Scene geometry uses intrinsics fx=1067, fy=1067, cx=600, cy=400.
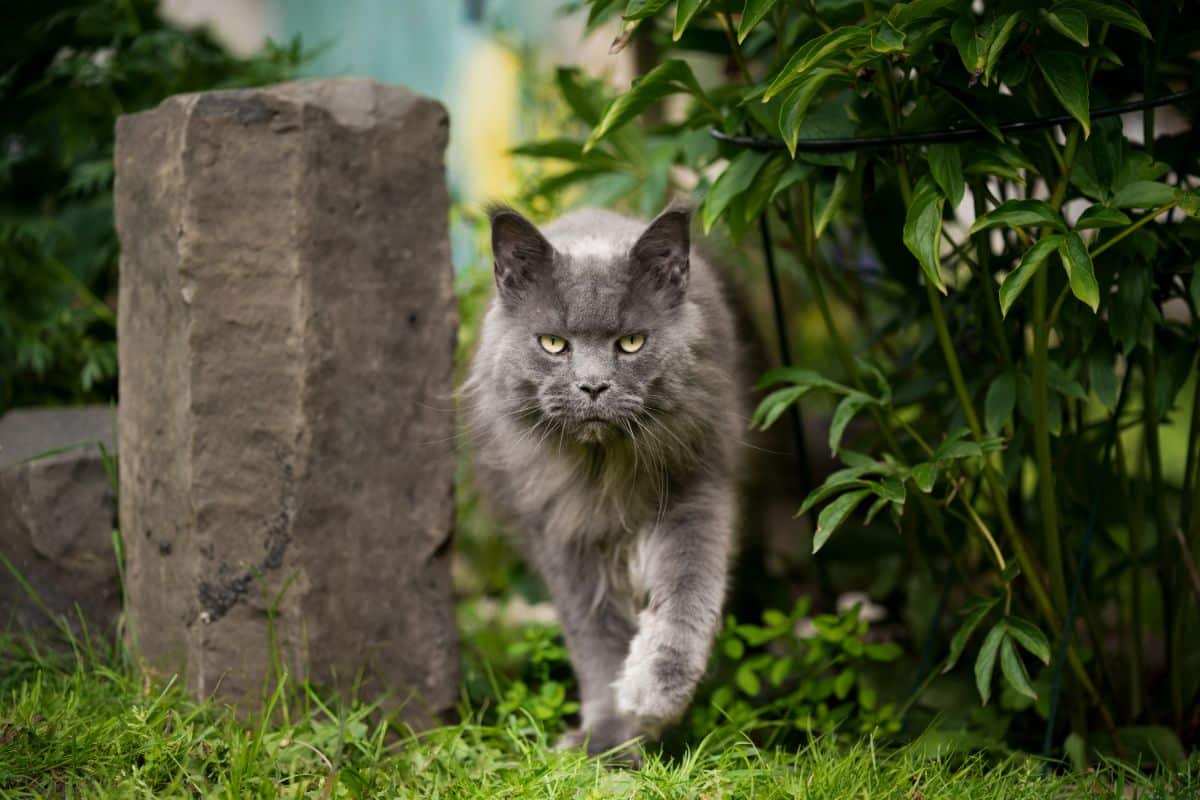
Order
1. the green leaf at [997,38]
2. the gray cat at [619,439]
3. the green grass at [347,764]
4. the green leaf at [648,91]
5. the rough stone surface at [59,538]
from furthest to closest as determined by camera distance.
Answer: the rough stone surface at [59,538], the gray cat at [619,439], the green leaf at [648,91], the green grass at [347,764], the green leaf at [997,38]

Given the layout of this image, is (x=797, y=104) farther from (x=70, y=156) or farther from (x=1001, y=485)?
(x=70, y=156)

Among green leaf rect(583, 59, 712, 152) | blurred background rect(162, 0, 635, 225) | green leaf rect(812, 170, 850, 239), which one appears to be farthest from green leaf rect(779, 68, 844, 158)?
blurred background rect(162, 0, 635, 225)

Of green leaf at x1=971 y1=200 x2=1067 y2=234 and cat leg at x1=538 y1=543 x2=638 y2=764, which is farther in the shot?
cat leg at x1=538 y1=543 x2=638 y2=764

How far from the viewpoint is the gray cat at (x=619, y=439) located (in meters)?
2.44

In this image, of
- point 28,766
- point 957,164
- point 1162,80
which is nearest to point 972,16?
point 957,164

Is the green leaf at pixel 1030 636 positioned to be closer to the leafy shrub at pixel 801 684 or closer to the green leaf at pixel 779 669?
the leafy shrub at pixel 801 684

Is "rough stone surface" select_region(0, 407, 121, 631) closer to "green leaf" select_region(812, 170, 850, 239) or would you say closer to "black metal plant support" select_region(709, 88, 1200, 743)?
"black metal plant support" select_region(709, 88, 1200, 743)

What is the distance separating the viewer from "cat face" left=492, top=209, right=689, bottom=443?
2.42 meters

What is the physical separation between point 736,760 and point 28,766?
4.94 ft

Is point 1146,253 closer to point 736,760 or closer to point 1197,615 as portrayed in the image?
point 1197,615

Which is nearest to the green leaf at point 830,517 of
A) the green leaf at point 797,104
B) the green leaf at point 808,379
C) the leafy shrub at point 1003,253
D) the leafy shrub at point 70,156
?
the leafy shrub at point 1003,253

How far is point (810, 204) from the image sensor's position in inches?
101

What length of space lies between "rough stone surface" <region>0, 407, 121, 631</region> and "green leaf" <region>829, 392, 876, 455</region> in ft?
6.58

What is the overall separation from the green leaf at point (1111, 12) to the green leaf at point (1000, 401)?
782mm
